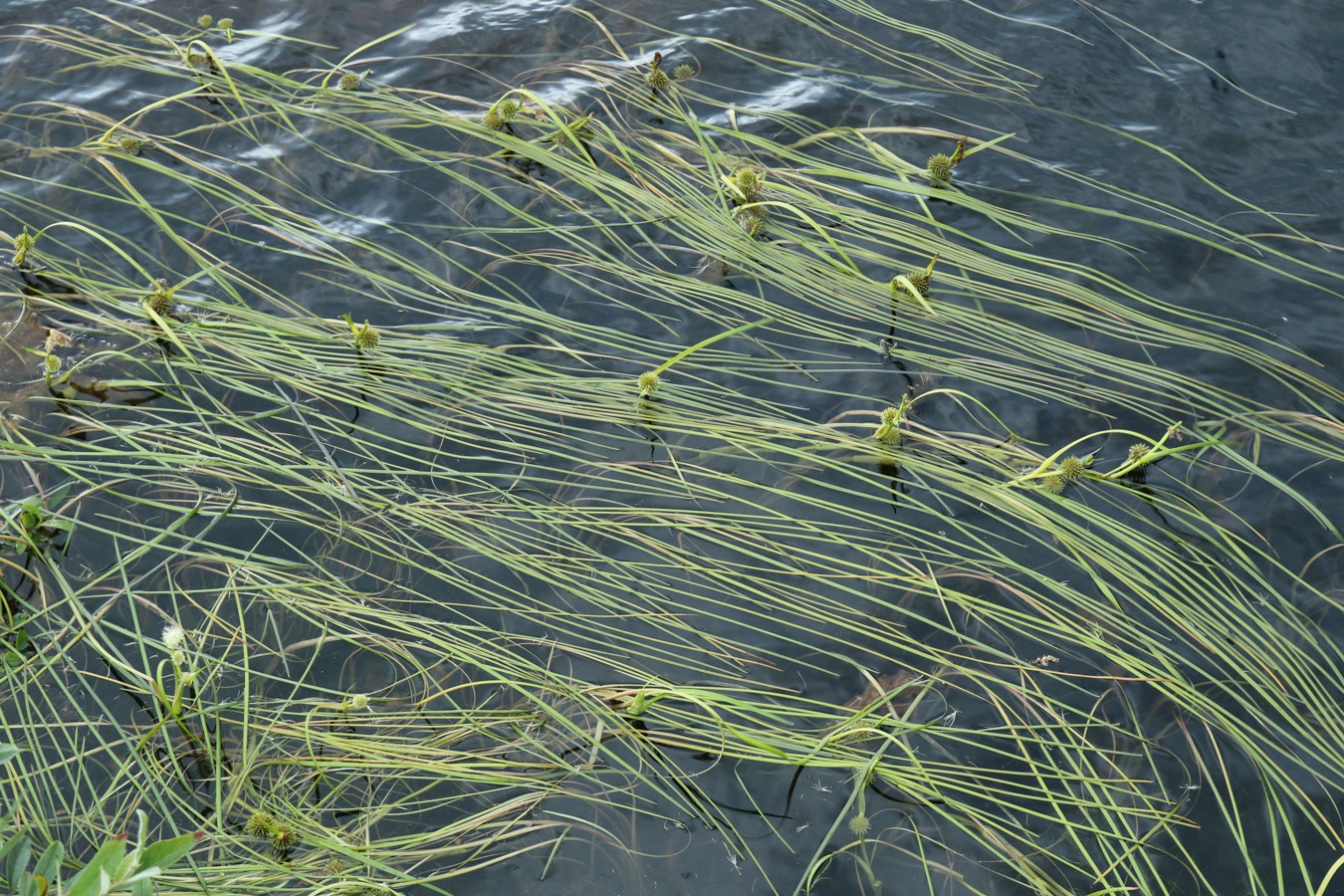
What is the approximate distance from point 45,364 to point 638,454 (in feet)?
6.61

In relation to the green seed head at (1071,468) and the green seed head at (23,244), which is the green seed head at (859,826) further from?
the green seed head at (23,244)

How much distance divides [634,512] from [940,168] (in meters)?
2.12

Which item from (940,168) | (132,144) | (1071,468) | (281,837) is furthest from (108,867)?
(940,168)

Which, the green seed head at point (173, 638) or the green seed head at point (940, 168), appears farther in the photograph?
the green seed head at point (940, 168)

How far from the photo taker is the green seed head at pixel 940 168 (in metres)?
4.38

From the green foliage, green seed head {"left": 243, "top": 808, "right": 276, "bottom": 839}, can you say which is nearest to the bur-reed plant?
green seed head {"left": 243, "top": 808, "right": 276, "bottom": 839}

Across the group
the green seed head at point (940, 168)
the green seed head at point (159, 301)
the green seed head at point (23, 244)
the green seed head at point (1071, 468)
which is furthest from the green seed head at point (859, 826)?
the green seed head at point (23, 244)


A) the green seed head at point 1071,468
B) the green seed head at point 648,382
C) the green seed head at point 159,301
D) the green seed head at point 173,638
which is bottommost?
the green seed head at point 1071,468

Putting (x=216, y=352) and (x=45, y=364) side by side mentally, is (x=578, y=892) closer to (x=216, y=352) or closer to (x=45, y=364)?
(x=216, y=352)

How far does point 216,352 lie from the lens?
12.1ft

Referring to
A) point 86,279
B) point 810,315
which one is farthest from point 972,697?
point 86,279

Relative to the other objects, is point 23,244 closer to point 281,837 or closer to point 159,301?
point 159,301

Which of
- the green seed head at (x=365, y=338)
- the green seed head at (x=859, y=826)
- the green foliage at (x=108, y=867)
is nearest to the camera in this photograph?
the green foliage at (x=108, y=867)

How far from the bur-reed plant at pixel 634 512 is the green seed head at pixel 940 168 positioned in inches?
1.2
